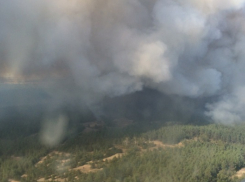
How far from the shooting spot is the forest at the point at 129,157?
65.4ft

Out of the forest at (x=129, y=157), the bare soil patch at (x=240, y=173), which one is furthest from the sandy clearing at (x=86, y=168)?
the bare soil patch at (x=240, y=173)

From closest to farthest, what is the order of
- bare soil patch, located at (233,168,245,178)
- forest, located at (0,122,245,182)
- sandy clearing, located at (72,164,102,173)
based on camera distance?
forest, located at (0,122,245,182), bare soil patch, located at (233,168,245,178), sandy clearing, located at (72,164,102,173)

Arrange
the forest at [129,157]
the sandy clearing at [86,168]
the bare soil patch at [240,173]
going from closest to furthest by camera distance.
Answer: the forest at [129,157]
the bare soil patch at [240,173]
the sandy clearing at [86,168]

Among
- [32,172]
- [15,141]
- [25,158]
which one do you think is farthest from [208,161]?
[15,141]

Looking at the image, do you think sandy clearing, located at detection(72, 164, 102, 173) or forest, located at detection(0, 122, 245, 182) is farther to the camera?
sandy clearing, located at detection(72, 164, 102, 173)

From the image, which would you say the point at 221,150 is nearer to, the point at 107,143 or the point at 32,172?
the point at 107,143

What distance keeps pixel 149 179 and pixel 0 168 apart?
15.5 metres

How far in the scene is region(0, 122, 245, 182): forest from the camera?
65.4 feet

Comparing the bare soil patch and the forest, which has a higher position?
the forest

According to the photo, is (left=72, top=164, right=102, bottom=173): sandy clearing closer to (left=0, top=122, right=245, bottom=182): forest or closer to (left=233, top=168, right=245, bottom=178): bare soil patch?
(left=0, top=122, right=245, bottom=182): forest

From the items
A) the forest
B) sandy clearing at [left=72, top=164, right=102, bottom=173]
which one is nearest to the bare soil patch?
the forest

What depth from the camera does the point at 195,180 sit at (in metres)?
18.7

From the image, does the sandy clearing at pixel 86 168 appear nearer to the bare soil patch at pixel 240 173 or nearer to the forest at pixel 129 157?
the forest at pixel 129 157

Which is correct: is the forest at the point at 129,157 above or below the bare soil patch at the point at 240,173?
above
